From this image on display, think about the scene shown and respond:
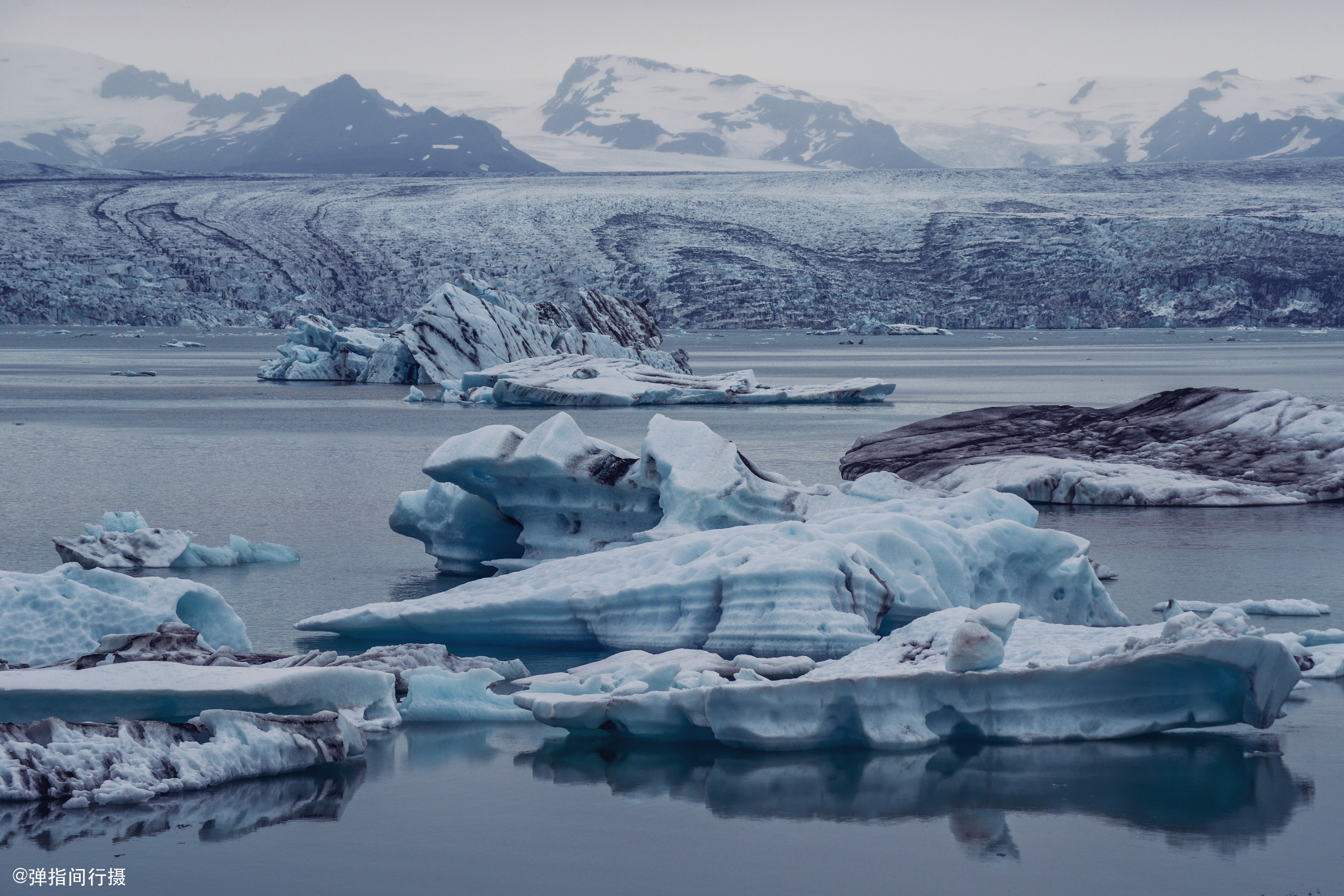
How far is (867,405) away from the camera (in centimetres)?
1542

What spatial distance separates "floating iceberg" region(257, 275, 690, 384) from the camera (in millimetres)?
19406

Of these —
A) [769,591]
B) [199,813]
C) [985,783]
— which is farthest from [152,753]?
[769,591]

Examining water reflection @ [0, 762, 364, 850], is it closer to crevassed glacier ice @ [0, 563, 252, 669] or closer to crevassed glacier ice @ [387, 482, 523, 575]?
crevassed glacier ice @ [0, 563, 252, 669]

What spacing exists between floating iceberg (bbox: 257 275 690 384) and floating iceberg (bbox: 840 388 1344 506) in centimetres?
1033

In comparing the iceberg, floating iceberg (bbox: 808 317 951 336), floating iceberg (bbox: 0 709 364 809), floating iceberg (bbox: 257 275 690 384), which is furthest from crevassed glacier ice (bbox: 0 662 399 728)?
floating iceberg (bbox: 808 317 951 336)

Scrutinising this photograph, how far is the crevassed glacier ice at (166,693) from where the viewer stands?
3.30 meters

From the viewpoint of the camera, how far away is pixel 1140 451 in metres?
8.99

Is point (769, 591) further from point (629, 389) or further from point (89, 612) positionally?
point (629, 389)

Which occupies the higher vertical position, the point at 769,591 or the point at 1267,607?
the point at 769,591

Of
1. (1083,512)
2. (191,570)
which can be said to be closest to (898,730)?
(191,570)

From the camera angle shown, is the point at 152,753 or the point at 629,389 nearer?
the point at 152,753

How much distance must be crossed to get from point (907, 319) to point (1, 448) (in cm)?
3559

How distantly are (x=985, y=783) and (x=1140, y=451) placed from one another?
250 inches

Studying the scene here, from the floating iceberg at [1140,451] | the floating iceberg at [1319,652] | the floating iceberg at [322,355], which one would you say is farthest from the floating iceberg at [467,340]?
the floating iceberg at [1319,652]
